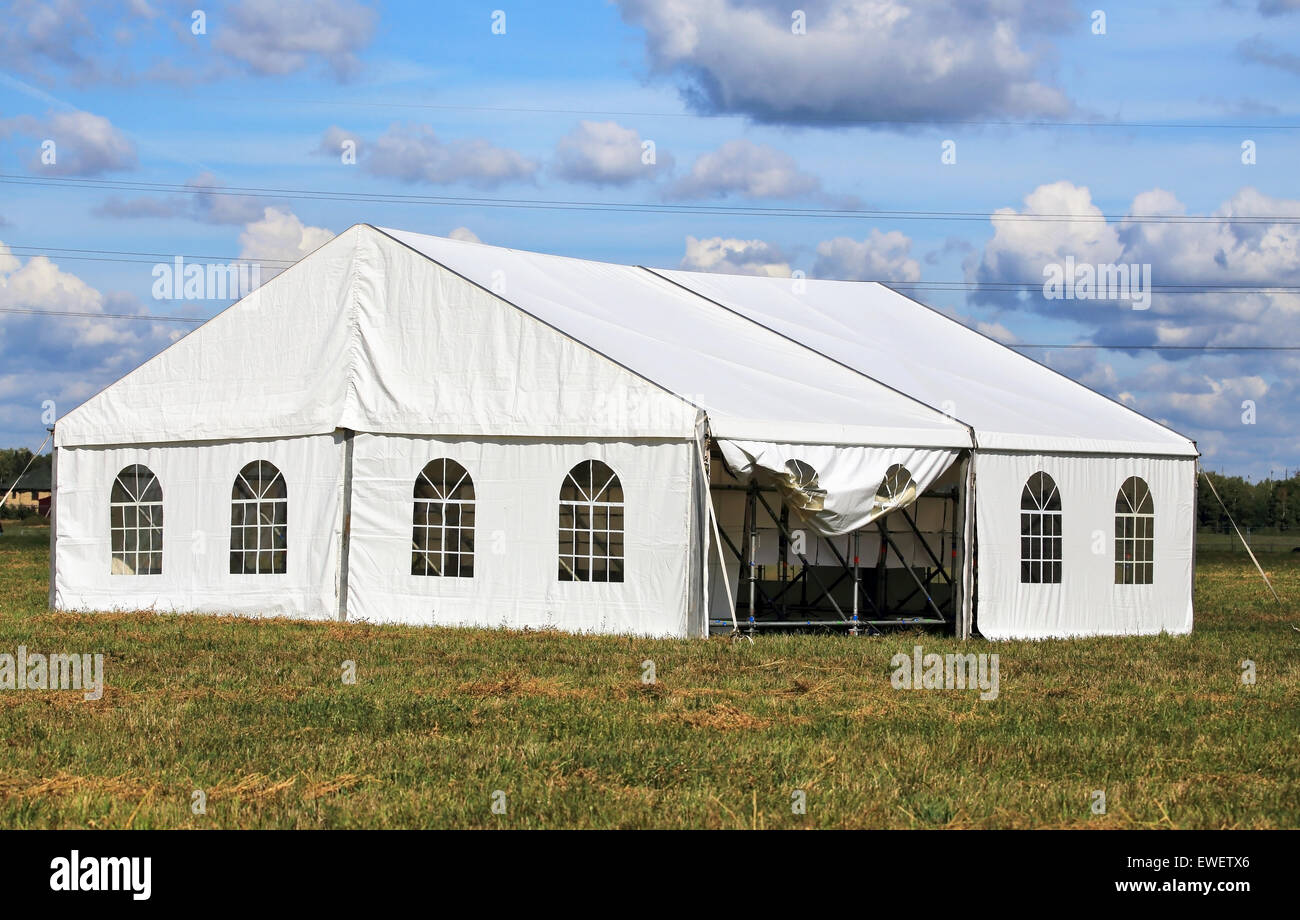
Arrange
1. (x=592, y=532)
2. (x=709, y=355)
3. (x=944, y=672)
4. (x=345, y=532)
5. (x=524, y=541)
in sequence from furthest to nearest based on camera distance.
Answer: (x=709, y=355) → (x=345, y=532) → (x=524, y=541) → (x=592, y=532) → (x=944, y=672)

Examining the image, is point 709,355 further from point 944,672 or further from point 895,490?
point 944,672

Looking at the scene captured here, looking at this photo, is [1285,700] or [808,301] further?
[808,301]

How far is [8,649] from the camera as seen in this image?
13164 millimetres

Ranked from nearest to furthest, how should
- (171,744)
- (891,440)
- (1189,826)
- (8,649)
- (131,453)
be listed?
(1189,826) < (171,744) < (8,649) < (891,440) < (131,453)

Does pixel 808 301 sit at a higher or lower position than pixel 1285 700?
higher

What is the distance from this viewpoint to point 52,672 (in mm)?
11242

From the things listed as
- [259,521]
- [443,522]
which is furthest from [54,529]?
[443,522]

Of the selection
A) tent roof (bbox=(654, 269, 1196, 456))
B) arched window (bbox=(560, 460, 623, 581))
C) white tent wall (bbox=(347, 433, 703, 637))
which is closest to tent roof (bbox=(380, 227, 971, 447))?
tent roof (bbox=(654, 269, 1196, 456))

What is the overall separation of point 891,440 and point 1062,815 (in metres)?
8.78

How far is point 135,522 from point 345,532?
319 cm

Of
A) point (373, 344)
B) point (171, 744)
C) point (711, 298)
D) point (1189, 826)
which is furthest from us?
point (711, 298)

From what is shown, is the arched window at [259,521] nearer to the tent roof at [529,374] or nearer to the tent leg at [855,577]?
the tent roof at [529,374]

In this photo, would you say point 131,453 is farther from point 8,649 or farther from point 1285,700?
point 1285,700
